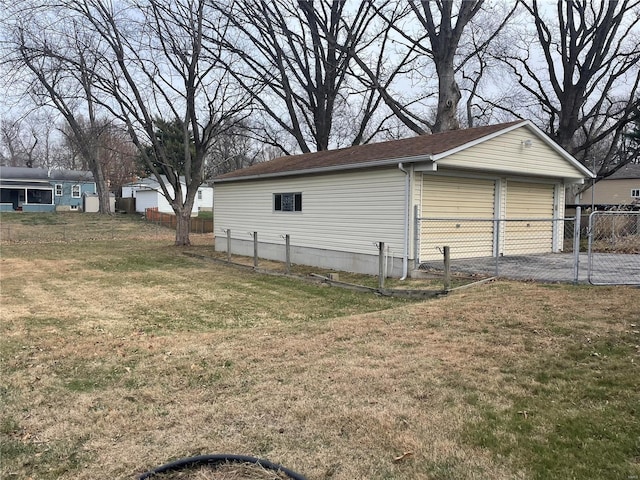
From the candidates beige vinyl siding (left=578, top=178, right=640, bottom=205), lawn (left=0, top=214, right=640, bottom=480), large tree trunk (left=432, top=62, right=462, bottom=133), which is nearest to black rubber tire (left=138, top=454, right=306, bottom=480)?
lawn (left=0, top=214, right=640, bottom=480)

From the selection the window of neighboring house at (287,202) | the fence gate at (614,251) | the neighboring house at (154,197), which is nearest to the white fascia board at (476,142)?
the fence gate at (614,251)

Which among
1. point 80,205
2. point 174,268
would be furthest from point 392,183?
point 80,205

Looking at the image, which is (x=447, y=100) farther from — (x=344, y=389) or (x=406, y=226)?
(x=344, y=389)

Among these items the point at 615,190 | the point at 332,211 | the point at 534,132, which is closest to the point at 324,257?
the point at 332,211

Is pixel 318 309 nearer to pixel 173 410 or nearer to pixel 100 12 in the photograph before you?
pixel 173 410

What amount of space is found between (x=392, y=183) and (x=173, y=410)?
8.47 m

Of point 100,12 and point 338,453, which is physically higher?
point 100,12

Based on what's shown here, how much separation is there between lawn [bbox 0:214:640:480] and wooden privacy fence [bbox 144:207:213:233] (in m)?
21.4

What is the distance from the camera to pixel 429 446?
302 cm

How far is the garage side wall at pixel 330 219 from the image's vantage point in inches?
450

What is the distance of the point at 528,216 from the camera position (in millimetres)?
13562

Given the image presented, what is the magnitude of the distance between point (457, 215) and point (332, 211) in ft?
10.9

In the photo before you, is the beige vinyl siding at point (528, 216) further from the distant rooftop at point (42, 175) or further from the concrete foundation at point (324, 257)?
the distant rooftop at point (42, 175)

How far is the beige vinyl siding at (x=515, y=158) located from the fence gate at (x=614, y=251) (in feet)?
5.82
